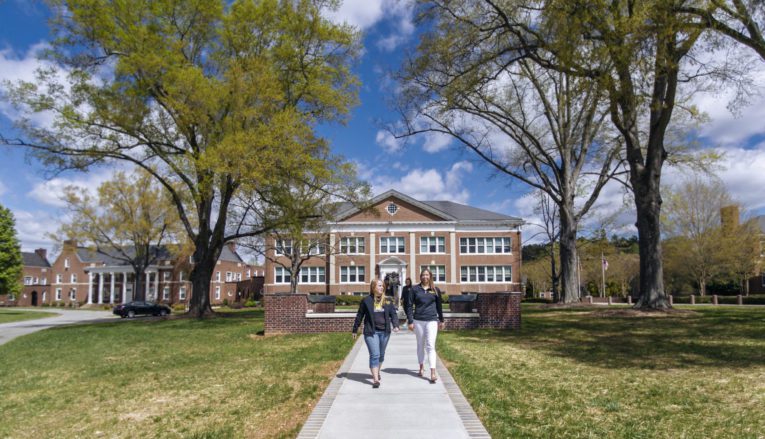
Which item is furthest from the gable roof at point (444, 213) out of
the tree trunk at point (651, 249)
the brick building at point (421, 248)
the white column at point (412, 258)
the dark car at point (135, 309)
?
the tree trunk at point (651, 249)

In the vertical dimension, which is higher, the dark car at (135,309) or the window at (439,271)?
the window at (439,271)

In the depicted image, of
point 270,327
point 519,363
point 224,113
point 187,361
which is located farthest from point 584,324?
point 224,113

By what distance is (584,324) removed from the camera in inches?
711

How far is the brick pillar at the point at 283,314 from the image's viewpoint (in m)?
16.7

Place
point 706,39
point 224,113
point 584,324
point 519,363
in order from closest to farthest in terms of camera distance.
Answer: point 519,363 → point 706,39 → point 584,324 → point 224,113

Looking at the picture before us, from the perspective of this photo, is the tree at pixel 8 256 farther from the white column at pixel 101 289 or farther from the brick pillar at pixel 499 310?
the brick pillar at pixel 499 310

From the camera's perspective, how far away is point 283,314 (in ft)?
54.7

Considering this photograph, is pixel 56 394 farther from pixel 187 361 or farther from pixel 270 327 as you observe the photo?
pixel 270 327

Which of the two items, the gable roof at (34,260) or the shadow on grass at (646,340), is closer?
the shadow on grass at (646,340)

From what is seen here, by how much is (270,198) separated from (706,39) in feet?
58.1

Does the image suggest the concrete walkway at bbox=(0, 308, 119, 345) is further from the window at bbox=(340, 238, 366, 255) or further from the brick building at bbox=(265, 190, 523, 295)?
the window at bbox=(340, 238, 366, 255)

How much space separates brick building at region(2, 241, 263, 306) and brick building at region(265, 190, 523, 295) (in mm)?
17350

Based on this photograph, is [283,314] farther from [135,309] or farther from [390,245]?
[390,245]

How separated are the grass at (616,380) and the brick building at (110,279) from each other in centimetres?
5551
